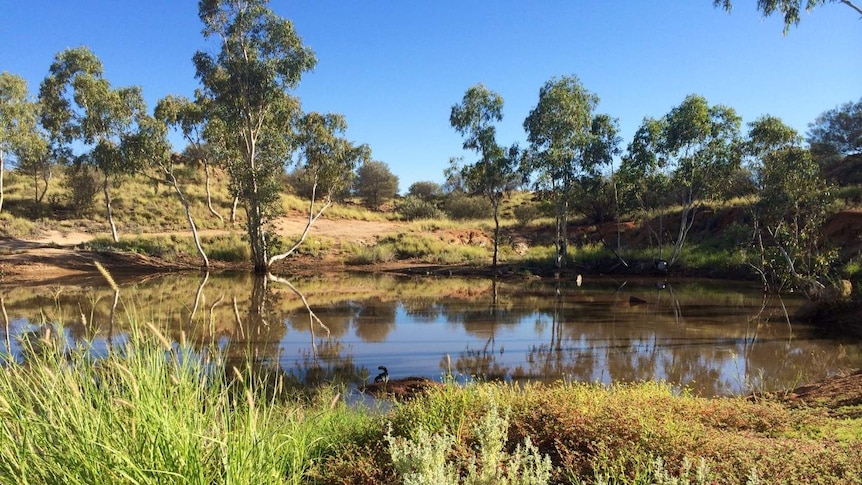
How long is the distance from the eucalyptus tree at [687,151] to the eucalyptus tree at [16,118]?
30970mm

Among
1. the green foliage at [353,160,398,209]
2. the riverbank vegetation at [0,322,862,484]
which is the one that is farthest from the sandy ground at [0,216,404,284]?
the green foliage at [353,160,398,209]

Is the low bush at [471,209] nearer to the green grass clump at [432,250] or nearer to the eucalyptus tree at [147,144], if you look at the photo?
the green grass clump at [432,250]

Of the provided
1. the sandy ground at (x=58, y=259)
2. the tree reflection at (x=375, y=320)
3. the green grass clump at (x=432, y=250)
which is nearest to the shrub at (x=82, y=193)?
the sandy ground at (x=58, y=259)

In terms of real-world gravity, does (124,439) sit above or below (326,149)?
below

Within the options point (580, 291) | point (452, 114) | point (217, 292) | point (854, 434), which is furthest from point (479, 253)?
point (854, 434)

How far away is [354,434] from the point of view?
4.16 m

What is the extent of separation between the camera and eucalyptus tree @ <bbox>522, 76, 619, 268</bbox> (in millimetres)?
24641

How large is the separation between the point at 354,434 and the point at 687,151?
22964mm

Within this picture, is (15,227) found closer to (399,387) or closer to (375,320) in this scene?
(375,320)

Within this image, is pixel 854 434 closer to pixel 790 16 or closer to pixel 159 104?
pixel 790 16

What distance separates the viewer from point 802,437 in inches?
160

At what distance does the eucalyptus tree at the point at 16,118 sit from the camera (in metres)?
27.2

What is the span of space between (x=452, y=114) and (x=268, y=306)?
49.3ft

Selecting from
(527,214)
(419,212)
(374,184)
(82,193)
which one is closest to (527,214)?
(527,214)
